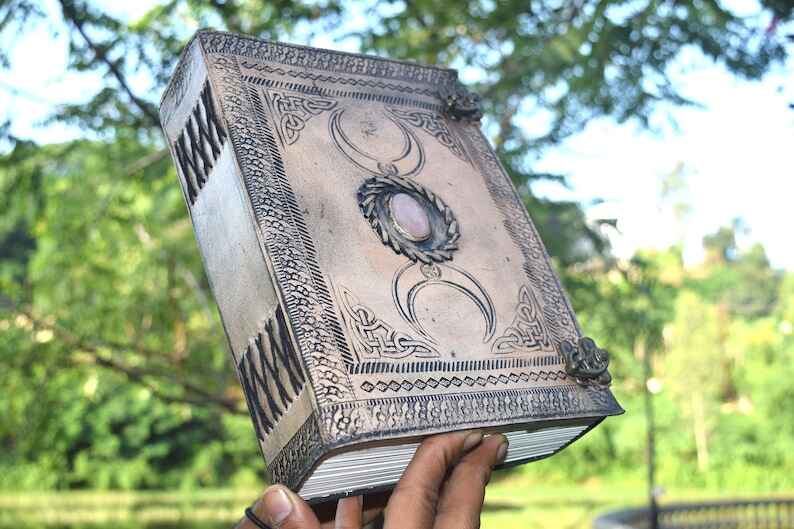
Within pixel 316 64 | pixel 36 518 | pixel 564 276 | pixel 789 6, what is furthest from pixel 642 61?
pixel 36 518

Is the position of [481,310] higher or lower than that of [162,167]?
lower

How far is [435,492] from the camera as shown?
108 centimetres

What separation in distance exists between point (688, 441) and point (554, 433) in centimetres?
1372

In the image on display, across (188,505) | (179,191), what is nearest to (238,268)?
(179,191)

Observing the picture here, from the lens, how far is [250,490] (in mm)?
12586

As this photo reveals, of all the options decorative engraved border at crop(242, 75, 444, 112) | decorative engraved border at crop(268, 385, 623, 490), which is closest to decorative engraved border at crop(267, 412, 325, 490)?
decorative engraved border at crop(268, 385, 623, 490)

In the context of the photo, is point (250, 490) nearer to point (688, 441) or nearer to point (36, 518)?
point (36, 518)

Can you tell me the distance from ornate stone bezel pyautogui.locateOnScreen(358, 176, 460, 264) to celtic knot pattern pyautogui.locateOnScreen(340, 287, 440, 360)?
128mm

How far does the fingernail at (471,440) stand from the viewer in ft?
3.65

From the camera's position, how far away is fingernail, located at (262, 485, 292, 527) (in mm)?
1054

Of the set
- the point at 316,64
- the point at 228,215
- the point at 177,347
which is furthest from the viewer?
the point at 177,347

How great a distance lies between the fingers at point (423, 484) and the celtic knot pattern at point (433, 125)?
574 millimetres

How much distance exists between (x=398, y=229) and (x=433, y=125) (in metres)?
0.33

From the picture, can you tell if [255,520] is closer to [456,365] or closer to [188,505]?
[456,365]
